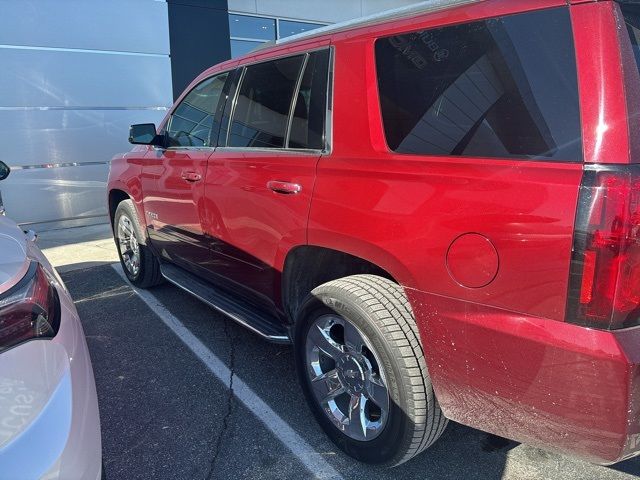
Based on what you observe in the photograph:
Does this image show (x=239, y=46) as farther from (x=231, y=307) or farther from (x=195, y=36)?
(x=231, y=307)

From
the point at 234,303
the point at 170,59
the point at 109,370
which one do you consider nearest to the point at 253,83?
the point at 234,303

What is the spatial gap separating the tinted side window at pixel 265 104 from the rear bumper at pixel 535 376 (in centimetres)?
137

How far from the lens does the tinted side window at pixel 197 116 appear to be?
3.59m

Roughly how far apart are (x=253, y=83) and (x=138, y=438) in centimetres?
216

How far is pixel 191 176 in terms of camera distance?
11.4 ft

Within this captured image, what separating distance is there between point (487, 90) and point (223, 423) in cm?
212

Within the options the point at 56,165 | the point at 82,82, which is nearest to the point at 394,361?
the point at 56,165

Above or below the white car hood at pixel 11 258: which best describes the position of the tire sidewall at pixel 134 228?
below

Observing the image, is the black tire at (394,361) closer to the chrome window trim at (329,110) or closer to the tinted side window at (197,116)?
the chrome window trim at (329,110)

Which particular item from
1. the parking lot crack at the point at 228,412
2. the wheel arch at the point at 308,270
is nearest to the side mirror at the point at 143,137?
the parking lot crack at the point at 228,412

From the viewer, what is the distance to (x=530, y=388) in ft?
5.75

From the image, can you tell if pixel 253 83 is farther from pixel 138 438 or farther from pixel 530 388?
pixel 530 388

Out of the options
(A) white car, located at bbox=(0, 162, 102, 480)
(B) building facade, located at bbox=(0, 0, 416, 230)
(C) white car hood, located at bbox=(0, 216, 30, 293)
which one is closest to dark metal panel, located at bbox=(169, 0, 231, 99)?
(B) building facade, located at bbox=(0, 0, 416, 230)

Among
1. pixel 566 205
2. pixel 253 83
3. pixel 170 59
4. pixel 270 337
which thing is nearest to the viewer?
pixel 566 205
